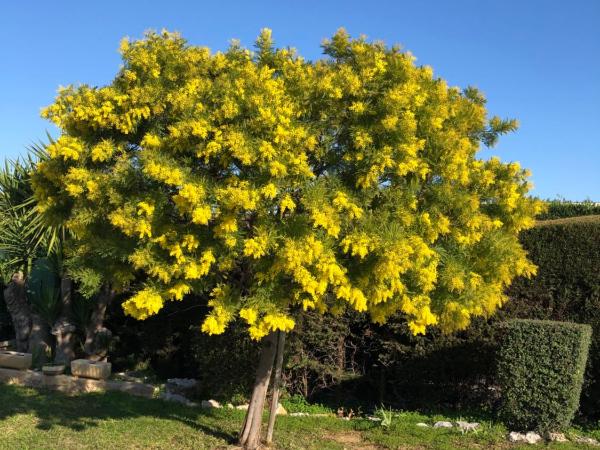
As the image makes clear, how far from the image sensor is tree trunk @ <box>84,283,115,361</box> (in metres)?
10.7

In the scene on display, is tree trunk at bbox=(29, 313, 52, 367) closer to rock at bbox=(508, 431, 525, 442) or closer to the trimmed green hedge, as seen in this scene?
the trimmed green hedge

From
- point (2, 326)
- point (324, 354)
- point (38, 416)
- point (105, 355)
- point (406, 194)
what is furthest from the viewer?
point (2, 326)

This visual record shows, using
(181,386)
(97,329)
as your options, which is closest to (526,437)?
(181,386)

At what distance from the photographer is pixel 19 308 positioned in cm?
1141

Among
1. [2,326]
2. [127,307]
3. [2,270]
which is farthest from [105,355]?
[127,307]

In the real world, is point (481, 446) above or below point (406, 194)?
below

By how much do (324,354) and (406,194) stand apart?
15.1 ft

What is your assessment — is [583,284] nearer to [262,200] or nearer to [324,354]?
[324,354]

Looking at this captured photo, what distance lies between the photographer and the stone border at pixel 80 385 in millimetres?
9562

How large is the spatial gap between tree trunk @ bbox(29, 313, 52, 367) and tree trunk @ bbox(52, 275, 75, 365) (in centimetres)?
32

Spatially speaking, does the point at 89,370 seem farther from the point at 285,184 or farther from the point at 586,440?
the point at 586,440

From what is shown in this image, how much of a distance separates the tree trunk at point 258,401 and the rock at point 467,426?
8.63 feet

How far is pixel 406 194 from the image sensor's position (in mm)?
5184

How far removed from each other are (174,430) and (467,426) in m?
3.57
